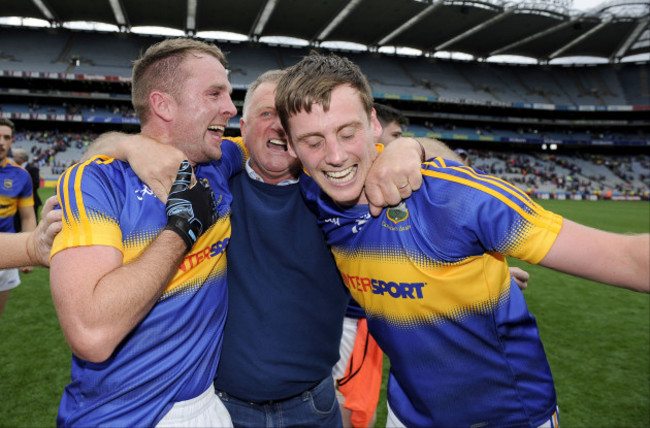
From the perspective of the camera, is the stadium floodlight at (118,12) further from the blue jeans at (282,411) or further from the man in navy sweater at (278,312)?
the blue jeans at (282,411)

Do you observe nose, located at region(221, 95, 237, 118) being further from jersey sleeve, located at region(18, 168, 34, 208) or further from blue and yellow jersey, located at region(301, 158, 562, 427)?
jersey sleeve, located at region(18, 168, 34, 208)

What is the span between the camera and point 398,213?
1963mm

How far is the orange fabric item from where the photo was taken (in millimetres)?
3494

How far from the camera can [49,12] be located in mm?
36688

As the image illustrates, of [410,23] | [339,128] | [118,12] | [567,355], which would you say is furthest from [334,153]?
[118,12]

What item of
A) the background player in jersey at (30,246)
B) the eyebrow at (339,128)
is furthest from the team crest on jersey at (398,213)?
the background player in jersey at (30,246)

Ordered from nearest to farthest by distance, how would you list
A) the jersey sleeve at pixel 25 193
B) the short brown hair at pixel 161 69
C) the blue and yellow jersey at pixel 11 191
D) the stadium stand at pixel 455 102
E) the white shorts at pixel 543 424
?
the white shorts at pixel 543 424 → the short brown hair at pixel 161 69 → the blue and yellow jersey at pixel 11 191 → the jersey sleeve at pixel 25 193 → the stadium stand at pixel 455 102

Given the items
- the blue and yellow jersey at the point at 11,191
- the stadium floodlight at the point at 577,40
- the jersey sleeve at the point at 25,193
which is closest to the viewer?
the blue and yellow jersey at the point at 11,191

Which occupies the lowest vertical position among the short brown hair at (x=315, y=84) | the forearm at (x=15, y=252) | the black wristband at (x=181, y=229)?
the forearm at (x=15, y=252)

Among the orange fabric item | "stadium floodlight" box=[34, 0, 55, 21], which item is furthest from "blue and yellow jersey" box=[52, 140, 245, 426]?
"stadium floodlight" box=[34, 0, 55, 21]

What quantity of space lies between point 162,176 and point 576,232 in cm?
182

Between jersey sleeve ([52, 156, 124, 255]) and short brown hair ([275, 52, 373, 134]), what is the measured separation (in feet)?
3.06

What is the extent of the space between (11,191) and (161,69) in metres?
5.76

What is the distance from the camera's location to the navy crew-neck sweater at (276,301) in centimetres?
237
